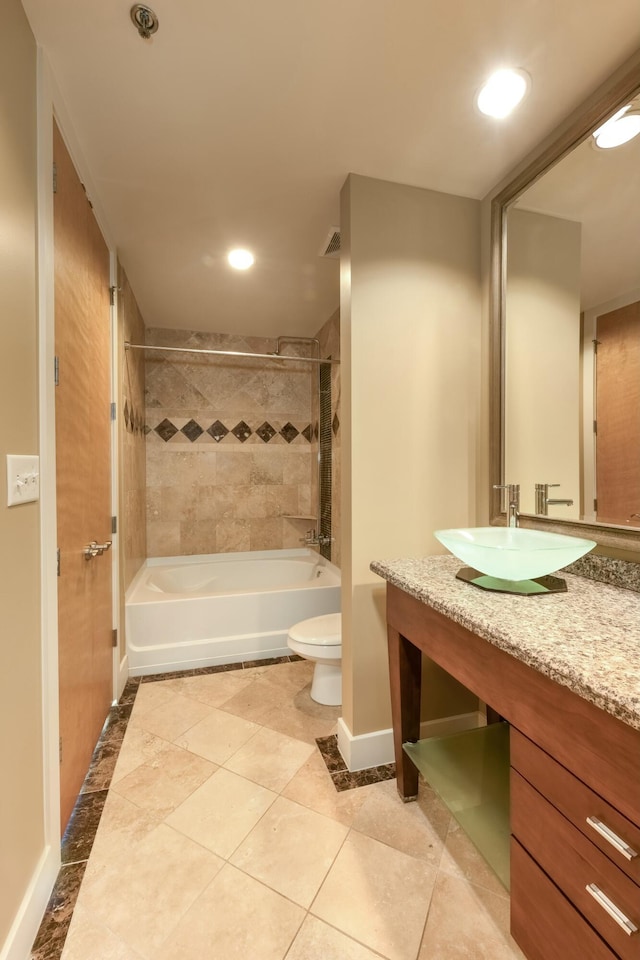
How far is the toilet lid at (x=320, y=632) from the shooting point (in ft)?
6.23

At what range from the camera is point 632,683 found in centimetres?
60

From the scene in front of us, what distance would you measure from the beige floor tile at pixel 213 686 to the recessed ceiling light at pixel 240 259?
2362 millimetres

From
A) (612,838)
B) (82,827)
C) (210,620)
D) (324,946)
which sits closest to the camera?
(612,838)

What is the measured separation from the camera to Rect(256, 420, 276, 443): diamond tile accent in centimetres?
353

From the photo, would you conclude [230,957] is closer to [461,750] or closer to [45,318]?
[461,750]

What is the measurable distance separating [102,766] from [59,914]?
0.57 meters

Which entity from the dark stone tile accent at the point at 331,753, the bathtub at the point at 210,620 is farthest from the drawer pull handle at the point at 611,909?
the bathtub at the point at 210,620

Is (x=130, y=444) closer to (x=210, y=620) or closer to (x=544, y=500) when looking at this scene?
(x=210, y=620)

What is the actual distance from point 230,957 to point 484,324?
2166mm

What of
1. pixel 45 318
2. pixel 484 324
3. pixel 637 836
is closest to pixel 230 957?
pixel 637 836

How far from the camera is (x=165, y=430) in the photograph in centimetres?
329

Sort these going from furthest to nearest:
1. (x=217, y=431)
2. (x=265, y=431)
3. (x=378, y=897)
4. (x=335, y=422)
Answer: (x=265, y=431) < (x=217, y=431) < (x=335, y=422) < (x=378, y=897)

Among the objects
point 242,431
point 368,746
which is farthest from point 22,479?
point 242,431

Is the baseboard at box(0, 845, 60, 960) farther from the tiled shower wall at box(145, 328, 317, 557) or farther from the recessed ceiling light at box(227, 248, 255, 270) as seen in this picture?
the recessed ceiling light at box(227, 248, 255, 270)
